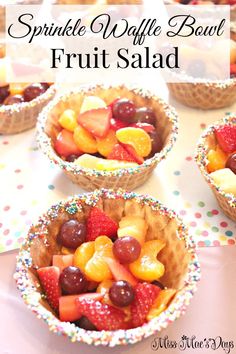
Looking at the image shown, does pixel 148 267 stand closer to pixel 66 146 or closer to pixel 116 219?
pixel 116 219

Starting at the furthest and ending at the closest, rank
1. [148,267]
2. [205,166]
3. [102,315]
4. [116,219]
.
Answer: [205,166] < [116,219] < [148,267] < [102,315]

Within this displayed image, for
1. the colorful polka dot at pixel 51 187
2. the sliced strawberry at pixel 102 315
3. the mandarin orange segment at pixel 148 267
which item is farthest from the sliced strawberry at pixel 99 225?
the colorful polka dot at pixel 51 187

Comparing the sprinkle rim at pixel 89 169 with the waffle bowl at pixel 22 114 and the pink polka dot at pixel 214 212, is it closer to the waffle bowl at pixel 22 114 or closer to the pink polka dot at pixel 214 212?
the waffle bowl at pixel 22 114

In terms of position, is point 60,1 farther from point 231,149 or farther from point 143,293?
point 143,293

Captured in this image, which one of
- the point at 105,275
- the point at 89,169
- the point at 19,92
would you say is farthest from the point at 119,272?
the point at 19,92

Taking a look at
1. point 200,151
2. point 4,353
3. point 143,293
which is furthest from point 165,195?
point 4,353

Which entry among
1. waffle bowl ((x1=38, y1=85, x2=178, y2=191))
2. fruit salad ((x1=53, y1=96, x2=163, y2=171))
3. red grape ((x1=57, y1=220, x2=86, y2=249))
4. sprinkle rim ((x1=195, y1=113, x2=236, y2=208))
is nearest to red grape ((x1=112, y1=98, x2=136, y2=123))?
fruit salad ((x1=53, y1=96, x2=163, y2=171))
